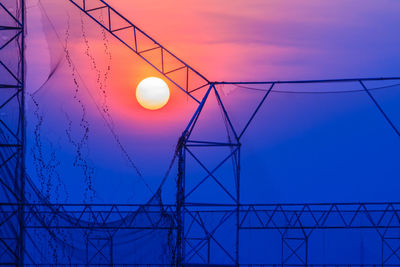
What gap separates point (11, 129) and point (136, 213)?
3.47 meters

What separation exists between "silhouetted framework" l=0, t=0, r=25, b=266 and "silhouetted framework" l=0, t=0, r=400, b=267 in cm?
2

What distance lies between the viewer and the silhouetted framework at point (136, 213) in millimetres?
13781

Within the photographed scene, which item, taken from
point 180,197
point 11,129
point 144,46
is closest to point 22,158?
point 11,129

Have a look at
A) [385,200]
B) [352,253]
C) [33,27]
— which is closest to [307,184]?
[385,200]

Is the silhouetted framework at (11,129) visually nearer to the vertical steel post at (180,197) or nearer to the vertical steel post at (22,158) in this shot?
the vertical steel post at (22,158)

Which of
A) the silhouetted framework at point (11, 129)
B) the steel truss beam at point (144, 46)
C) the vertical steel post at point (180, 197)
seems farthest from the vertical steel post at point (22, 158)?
the vertical steel post at point (180, 197)

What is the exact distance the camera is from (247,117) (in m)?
16.1

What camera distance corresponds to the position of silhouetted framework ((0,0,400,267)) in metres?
13.8

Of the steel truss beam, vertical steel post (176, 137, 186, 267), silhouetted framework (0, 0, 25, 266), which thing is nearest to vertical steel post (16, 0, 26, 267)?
silhouetted framework (0, 0, 25, 266)

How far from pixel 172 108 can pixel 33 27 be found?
3759mm

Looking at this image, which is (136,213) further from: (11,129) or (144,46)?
(144,46)

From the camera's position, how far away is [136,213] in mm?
15820

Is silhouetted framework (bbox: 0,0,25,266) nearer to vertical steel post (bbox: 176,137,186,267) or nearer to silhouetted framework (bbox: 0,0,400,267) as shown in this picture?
silhouetted framework (bbox: 0,0,400,267)

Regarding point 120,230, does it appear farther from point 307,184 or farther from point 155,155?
point 307,184
